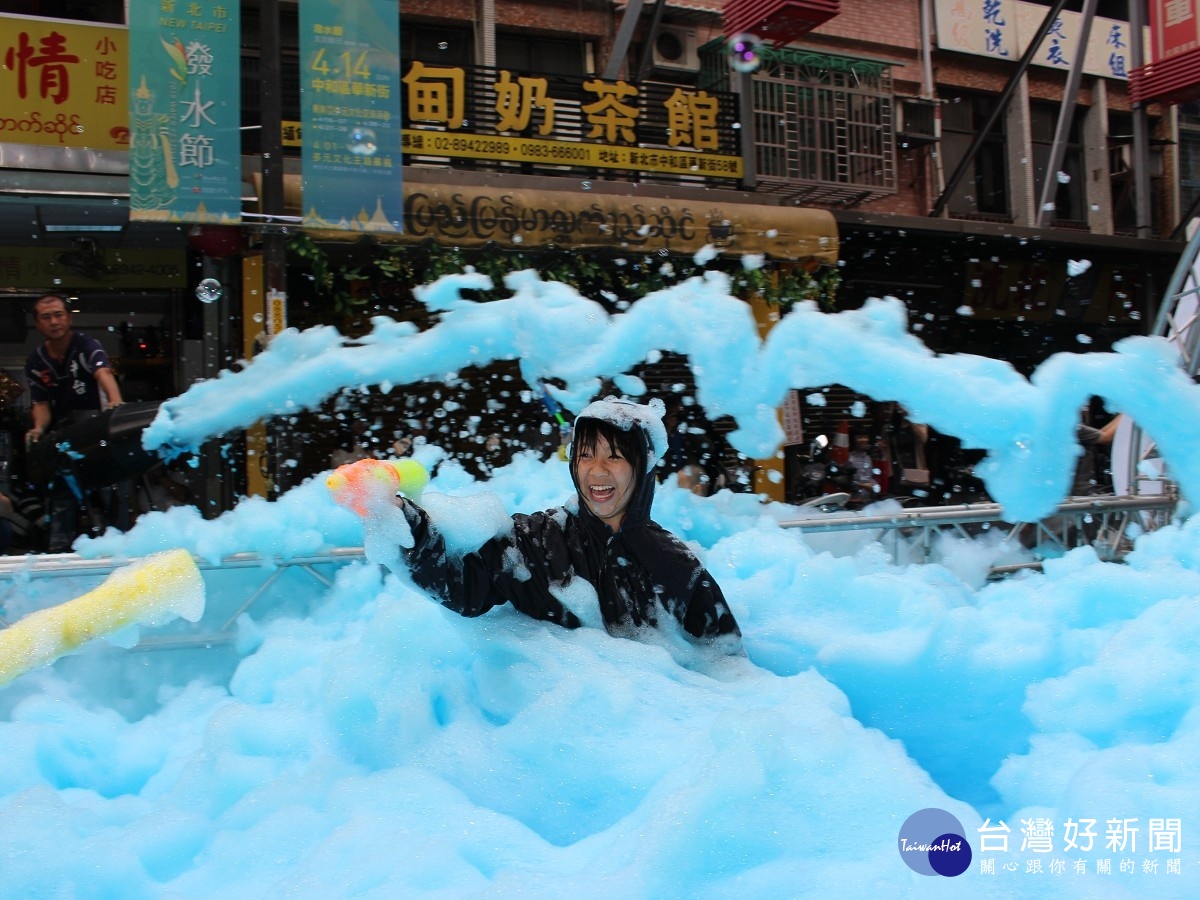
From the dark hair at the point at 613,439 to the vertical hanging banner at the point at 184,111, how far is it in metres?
5.46

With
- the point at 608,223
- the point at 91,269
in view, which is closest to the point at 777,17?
the point at 608,223

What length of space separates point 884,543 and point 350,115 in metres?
5.21

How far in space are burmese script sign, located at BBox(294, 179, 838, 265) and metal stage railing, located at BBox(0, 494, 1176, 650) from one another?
4523mm

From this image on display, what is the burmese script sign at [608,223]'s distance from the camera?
9.37 meters

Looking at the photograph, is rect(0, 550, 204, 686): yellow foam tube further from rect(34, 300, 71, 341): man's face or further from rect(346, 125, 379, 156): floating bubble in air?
rect(346, 125, 379, 156): floating bubble in air

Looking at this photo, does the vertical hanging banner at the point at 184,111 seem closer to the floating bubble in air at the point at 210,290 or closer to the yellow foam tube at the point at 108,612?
the floating bubble in air at the point at 210,290

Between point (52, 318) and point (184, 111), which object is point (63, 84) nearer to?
point (184, 111)

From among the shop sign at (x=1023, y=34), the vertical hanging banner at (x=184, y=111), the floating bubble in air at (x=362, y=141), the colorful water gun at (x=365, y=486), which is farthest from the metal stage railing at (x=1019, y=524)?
the shop sign at (x=1023, y=34)

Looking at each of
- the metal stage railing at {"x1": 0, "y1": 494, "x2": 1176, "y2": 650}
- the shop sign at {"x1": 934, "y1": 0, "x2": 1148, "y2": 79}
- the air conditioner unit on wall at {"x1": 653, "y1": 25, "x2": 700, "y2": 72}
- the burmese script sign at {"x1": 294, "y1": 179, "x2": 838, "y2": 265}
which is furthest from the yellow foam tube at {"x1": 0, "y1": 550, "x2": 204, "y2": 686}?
the shop sign at {"x1": 934, "y1": 0, "x2": 1148, "y2": 79}

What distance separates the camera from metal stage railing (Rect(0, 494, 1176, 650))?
4375 millimetres

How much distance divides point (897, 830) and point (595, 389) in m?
2.79

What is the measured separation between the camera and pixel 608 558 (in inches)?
137

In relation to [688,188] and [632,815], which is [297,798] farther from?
[688,188]

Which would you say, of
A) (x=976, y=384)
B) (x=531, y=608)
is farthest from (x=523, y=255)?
(x=531, y=608)
